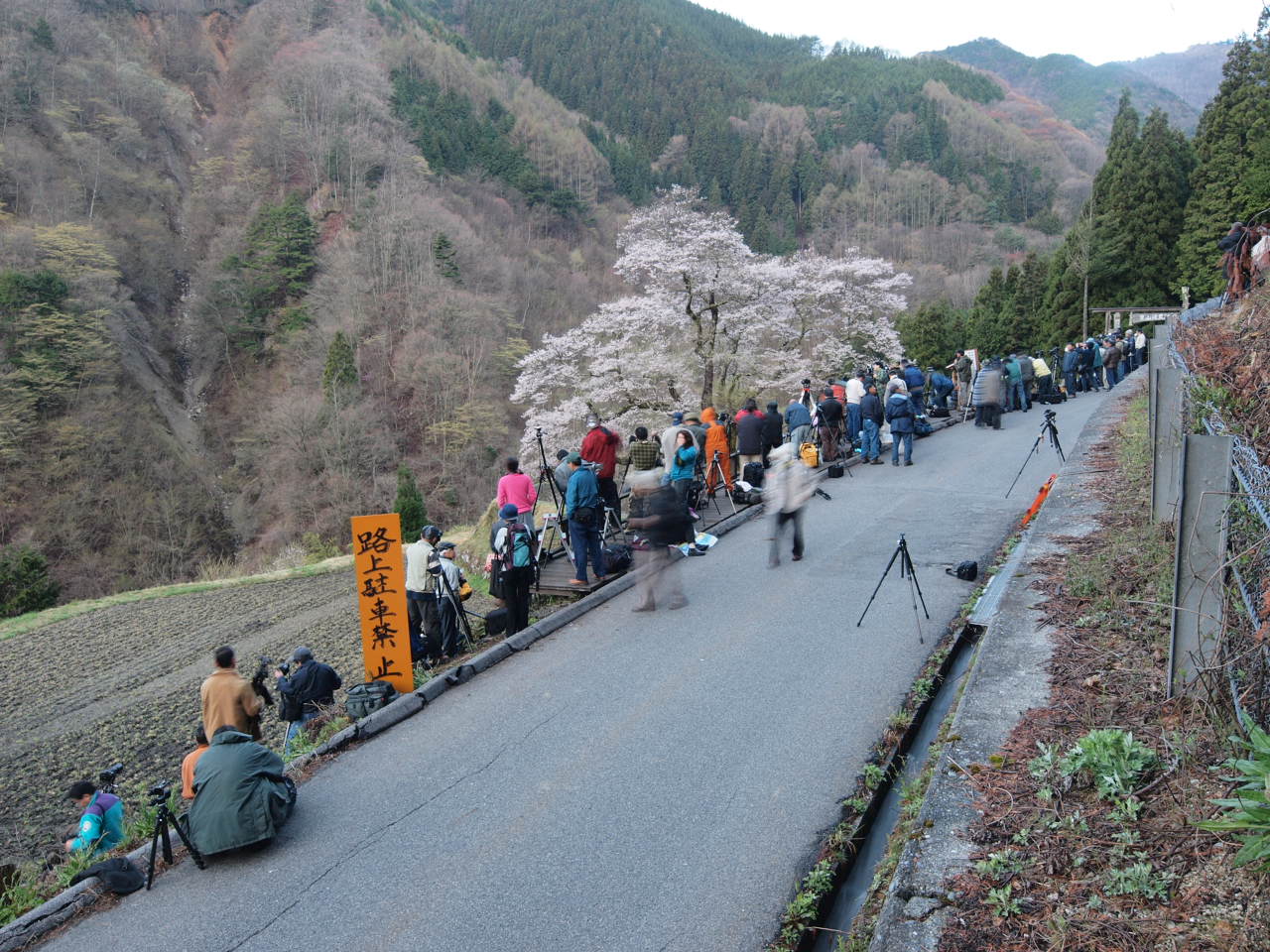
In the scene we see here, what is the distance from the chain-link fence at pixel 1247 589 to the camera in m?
3.67

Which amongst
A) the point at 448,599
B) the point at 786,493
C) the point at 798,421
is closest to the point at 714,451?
the point at 798,421

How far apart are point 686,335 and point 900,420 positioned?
12.4 meters

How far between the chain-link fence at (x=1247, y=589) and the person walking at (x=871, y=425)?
12258 mm

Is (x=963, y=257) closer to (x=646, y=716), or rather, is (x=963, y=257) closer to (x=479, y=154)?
(x=479, y=154)

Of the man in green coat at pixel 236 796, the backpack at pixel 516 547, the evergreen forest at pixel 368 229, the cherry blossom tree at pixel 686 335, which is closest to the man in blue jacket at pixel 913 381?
the cherry blossom tree at pixel 686 335

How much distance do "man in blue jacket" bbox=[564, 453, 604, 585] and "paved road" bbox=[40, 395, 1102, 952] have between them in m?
1.25

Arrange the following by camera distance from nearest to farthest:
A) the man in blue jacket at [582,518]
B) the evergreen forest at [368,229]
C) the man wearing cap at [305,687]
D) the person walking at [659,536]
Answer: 1. the man wearing cap at [305,687]
2. the person walking at [659,536]
3. the man in blue jacket at [582,518]
4. the evergreen forest at [368,229]

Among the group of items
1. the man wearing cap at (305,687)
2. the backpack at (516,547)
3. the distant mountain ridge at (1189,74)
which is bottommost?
the man wearing cap at (305,687)

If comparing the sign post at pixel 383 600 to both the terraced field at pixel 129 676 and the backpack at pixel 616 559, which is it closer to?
the backpack at pixel 616 559

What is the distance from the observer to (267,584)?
81.6 ft

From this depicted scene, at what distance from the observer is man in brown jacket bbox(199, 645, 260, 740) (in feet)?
24.3

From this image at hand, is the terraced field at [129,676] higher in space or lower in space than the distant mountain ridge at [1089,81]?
lower

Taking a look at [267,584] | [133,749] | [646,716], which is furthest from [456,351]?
[646,716]

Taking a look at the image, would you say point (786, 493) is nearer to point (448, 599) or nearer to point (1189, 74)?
point (448, 599)
